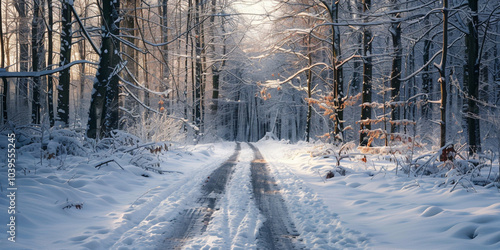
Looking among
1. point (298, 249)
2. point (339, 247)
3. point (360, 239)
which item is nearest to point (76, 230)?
point (298, 249)

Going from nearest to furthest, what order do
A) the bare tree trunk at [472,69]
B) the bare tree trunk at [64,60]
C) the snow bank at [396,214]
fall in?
the snow bank at [396,214]
the bare tree trunk at [472,69]
the bare tree trunk at [64,60]

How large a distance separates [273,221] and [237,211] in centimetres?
65

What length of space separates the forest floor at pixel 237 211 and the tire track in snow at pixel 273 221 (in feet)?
0.05

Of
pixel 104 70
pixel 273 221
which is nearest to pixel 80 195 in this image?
pixel 273 221

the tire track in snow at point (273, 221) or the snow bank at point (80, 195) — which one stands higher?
the snow bank at point (80, 195)

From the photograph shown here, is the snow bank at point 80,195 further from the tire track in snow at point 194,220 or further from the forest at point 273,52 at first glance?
the forest at point 273,52

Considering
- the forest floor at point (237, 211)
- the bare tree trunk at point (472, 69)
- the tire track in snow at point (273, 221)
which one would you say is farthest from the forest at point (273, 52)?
the tire track in snow at point (273, 221)

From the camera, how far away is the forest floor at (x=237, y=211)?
3275mm

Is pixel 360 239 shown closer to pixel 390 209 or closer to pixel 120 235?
pixel 390 209

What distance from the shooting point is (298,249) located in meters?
3.23

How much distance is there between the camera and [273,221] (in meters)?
4.17

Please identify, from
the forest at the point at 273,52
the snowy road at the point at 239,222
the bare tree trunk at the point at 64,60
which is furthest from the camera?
the bare tree trunk at the point at 64,60

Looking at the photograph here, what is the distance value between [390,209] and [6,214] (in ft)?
17.6

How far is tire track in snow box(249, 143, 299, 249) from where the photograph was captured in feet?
11.1
